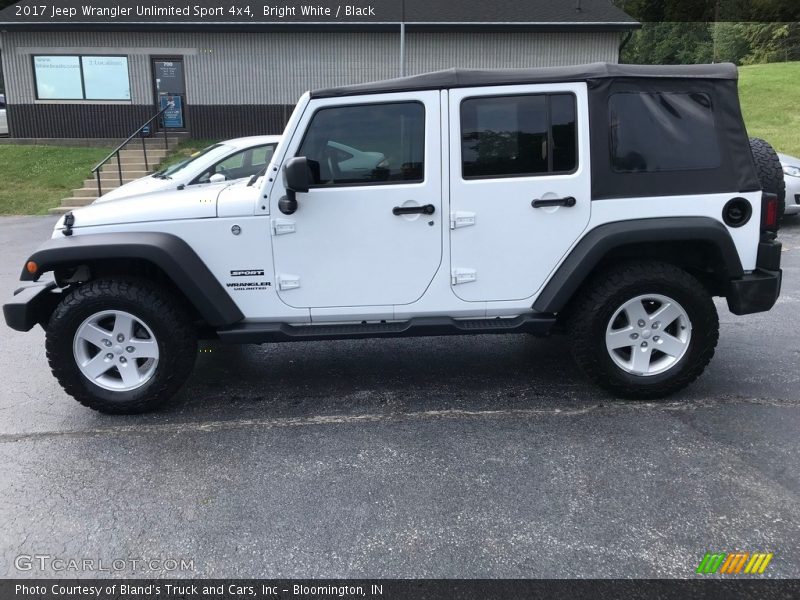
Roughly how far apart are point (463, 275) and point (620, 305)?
0.98 m

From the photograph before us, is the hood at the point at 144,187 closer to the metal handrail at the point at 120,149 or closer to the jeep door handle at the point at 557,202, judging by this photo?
the metal handrail at the point at 120,149

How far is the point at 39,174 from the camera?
16.2m

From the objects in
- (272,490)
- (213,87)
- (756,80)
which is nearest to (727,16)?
(756,80)

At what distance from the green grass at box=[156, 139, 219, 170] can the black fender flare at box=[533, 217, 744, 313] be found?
1484cm

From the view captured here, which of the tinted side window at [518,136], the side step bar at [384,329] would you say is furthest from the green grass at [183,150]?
the tinted side window at [518,136]

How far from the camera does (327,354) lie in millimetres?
5246

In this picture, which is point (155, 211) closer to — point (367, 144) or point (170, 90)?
point (367, 144)

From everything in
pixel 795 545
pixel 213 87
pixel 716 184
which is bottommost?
pixel 795 545

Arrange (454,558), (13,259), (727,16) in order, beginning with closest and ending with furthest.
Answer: (454,558) < (13,259) < (727,16)

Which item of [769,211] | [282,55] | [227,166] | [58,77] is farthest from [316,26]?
[769,211]

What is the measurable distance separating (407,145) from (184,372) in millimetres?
1962

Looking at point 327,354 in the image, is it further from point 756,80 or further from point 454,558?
point 756,80

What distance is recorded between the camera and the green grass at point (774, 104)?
18078mm

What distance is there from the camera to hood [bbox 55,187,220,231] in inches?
156
